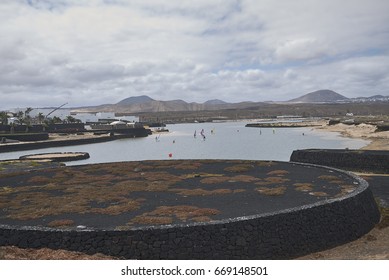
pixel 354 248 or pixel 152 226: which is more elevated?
pixel 152 226

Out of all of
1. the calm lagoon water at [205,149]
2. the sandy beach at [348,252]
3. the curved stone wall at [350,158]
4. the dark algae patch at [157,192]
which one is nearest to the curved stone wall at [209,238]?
the sandy beach at [348,252]

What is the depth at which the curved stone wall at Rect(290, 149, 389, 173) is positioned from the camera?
42.9 m

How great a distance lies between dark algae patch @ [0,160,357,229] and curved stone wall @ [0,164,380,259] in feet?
3.50

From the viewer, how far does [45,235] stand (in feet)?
52.7

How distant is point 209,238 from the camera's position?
16109mm

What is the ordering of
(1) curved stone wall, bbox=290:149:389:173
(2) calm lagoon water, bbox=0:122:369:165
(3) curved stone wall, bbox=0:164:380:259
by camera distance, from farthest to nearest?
(2) calm lagoon water, bbox=0:122:369:165 → (1) curved stone wall, bbox=290:149:389:173 → (3) curved stone wall, bbox=0:164:380:259

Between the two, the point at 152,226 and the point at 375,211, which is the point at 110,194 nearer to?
the point at 152,226

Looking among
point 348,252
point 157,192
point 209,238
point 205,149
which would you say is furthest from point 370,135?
point 209,238

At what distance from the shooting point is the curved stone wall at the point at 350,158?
42.9m

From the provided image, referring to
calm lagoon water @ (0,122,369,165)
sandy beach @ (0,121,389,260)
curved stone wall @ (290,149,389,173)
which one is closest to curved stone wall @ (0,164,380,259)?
sandy beach @ (0,121,389,260)

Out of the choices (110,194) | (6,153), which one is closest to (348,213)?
(110,194)

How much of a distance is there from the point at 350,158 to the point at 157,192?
29.1 m

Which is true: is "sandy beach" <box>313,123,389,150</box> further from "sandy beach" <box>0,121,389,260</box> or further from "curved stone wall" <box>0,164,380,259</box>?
"curved stone wall" <box>0,164,380,259</box>

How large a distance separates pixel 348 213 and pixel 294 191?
3.77 m
